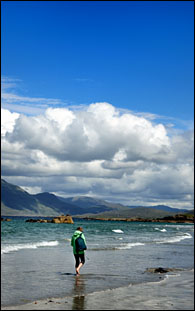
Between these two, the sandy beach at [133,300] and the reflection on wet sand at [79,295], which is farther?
the reflection on wet sand at [79,295]

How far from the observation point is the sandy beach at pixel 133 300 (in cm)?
1262

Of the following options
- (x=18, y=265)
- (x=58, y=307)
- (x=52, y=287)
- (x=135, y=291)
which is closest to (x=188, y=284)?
(x=135, y=291)

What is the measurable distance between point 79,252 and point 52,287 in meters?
4.63

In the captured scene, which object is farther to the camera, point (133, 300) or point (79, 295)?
point (79, 295)

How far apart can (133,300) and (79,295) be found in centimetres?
215

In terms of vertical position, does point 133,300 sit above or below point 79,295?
above

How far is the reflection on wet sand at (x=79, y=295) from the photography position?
12.9 metres

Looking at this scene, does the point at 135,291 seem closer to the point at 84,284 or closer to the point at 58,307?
the point at 84,284

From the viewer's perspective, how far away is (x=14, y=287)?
1589cm

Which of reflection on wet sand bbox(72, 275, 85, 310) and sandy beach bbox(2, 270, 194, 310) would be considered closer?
sandy beach bbox(2, 270, 194, 310)

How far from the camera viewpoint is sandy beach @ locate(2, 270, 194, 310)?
41.4 feet

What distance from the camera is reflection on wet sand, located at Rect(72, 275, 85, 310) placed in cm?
1287

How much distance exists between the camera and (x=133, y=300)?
13.7 metres

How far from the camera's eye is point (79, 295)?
Result: 14805mm
